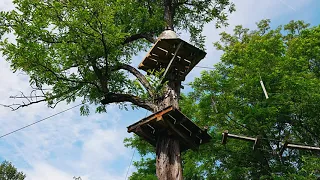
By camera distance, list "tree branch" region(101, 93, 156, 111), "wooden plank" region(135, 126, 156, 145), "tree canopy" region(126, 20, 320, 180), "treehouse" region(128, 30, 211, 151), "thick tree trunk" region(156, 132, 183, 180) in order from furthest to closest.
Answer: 1. "tree canopy" region(126, 20, 320, 180)
2. "tree branch" region(101, 93, 156, 111)
3. "wooden plank" region(135, 126, 156, 145)
4. "treehouse" region(128, 30, 211, 151)
5. "thick tree trunk" region(156, 132, 183, 180)

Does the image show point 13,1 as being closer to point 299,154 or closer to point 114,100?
point 114,100

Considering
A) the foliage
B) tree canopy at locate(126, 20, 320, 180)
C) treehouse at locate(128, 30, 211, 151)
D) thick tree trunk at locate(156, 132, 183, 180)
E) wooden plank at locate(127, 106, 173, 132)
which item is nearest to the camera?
thick tree trunk at locate(156, 132, 183, 180)

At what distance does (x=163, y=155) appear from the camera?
4.79 metres

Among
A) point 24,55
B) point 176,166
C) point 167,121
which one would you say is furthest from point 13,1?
point 176,166

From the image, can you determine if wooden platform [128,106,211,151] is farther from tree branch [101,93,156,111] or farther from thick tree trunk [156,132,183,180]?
tree branch [101,93,156,111]

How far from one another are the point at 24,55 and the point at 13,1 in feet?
4.89

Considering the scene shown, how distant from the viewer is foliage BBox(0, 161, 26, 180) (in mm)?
27038

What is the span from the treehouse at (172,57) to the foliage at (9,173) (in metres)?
25.7

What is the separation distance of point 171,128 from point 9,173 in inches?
1060

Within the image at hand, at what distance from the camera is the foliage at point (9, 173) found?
27038 mm

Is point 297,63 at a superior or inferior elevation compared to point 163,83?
superior

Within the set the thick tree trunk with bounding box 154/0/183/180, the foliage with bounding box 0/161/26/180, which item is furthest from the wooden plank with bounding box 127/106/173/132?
the foliage with bounding box 0/161/26/180

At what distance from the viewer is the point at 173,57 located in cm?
594

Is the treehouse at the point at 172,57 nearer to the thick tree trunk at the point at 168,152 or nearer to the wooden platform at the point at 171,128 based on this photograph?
the thick tree trunk at the point at 168,152
